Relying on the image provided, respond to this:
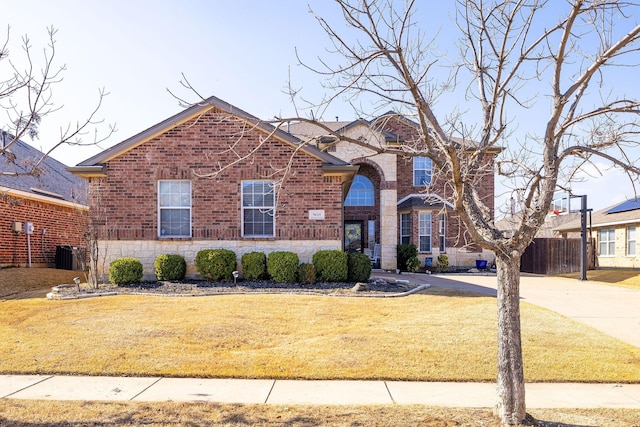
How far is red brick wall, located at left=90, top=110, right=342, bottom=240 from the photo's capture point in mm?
14148

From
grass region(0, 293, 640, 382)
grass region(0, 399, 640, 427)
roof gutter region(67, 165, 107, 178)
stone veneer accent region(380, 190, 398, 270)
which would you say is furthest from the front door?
grass region(0, 399, 640, 427)

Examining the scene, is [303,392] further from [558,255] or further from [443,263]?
[558,255]

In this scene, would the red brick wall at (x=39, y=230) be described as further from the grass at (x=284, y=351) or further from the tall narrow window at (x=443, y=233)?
the tall narrow window at (x=443, y=233)

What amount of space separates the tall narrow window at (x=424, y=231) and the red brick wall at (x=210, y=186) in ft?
32.2

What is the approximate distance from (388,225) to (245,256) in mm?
9885

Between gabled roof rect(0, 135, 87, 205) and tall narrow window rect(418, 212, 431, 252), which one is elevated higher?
gabled roof rect(0, 135, 87, 205)

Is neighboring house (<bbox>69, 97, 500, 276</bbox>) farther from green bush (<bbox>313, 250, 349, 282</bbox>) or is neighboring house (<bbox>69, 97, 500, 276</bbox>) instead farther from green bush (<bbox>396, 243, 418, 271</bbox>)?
green bush (<bbox>396, 243, 418, 271</bbox>)

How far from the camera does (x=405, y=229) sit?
23688 millimetres

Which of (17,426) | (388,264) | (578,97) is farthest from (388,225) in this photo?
(17,426)

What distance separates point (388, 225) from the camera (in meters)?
22.1

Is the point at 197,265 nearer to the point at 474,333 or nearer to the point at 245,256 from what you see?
the point at 245,256

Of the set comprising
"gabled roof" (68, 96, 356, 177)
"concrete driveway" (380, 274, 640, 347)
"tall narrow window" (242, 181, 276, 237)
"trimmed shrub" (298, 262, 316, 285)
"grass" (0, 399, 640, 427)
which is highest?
"gabled roof" (68, 96, 356, 177)

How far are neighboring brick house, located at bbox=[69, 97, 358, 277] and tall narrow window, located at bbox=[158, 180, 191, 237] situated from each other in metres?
0.03

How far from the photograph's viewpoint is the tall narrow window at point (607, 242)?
85.9 ft
